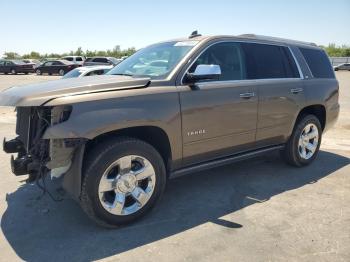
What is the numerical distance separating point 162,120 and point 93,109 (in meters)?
0.74

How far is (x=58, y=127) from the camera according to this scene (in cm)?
312

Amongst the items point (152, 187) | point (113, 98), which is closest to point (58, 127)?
point (113, 98)

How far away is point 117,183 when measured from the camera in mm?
3545

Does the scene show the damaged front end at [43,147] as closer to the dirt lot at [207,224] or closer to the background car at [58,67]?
the dirt lot at [207,224]

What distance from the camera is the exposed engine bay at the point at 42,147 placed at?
3258 millimetres

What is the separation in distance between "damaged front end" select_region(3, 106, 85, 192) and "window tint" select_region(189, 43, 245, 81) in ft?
5.74

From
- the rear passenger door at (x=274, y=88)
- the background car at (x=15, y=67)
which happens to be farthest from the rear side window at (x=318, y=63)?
the background car at (x=15, y=67)

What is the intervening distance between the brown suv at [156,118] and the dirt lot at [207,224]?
0.33 meters

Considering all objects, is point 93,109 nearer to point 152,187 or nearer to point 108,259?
point 152,187

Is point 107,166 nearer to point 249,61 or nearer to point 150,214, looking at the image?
point 150,214

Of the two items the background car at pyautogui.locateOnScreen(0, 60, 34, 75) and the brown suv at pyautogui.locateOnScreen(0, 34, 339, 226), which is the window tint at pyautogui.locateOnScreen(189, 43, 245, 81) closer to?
the brown suv at pyautogui.locateOnScreen(0, 34, 339, 226)

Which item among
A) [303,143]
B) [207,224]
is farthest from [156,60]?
[303,143]

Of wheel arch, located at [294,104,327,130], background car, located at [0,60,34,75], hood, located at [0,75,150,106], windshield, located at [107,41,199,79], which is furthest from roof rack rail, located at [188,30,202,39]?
background car, located at [0,60,34,75]

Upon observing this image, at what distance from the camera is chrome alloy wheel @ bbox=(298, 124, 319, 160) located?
554 cm
